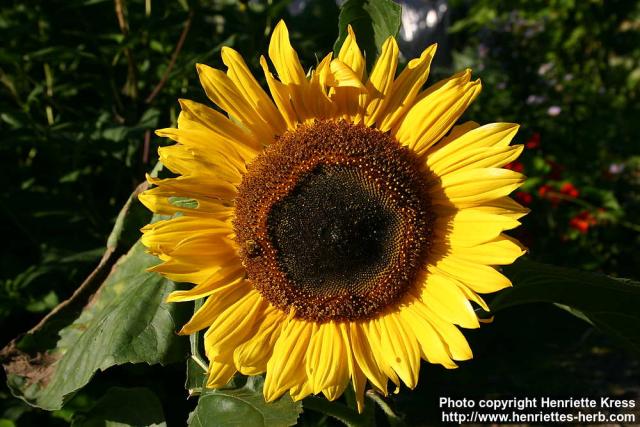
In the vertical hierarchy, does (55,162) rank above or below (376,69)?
below

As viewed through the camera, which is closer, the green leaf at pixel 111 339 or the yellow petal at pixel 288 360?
the yellow petal at pixel 288 360

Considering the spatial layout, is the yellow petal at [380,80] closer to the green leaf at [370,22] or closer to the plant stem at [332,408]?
the green leaf at [370,22]

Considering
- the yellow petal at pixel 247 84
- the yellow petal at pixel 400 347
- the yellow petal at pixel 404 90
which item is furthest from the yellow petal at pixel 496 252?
the yellow petal at pixel 247 84

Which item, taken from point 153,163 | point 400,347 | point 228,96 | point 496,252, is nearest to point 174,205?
point 228,96

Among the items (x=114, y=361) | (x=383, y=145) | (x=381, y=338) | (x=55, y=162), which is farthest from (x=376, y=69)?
(x=55, y=162)

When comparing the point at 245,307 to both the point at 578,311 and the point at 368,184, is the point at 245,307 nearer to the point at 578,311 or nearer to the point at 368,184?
the point at 368,184

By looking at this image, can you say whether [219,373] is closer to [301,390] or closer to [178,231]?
[301,390]

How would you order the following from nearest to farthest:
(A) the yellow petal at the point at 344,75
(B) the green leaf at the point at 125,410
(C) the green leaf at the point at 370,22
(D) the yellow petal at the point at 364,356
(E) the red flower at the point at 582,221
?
(A) the yellow petal at the point at 344,75 < (D) the yellow petal at the point at 364,356 < (C) the green leaf at the point at 370,22 < (B) the green leaf at the point at 125,410 < (E) the red flower at the point at 582,221
